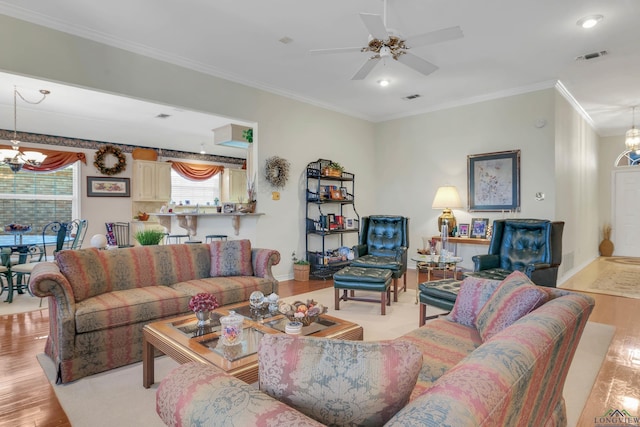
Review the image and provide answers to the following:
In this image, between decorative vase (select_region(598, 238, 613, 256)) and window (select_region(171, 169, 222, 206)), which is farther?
window (select_region(171, 169, 222, 206))

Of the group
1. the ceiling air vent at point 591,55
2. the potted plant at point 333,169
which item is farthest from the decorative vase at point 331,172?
the ceiling air vent at point 591,55

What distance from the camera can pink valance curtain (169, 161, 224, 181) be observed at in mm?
8727

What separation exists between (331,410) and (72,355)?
232cm

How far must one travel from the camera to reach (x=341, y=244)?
6.56 m

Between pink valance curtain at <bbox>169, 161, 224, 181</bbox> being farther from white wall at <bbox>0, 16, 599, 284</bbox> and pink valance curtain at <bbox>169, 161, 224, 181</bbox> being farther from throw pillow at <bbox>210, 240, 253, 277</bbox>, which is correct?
throw pillow at <bbox>210, 240, 253, 277</bbox>

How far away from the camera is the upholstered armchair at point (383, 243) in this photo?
448 centimetres

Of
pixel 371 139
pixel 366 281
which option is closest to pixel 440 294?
pixel 366 281

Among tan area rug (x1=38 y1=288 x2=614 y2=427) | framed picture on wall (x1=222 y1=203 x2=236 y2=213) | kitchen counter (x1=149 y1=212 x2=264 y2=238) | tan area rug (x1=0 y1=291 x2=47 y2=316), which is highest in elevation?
framed picture on wall (x1=222 y1=203 x2=236 y2=213)

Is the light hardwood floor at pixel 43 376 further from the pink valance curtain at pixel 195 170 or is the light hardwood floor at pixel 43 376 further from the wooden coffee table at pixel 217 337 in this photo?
the pink valance curtain at pixel 195 170

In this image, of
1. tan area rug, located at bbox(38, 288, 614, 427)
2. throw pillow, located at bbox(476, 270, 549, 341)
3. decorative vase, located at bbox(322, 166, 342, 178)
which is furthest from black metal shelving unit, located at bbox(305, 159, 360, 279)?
throw pillow, located at bbox(476, 270, 549, 341)

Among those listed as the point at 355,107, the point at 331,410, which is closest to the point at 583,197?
the point at 355,107

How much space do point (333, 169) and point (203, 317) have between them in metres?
4.15

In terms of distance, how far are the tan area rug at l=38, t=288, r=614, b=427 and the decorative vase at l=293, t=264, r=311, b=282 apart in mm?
2217

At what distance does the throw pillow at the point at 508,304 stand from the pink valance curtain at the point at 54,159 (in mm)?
7994
